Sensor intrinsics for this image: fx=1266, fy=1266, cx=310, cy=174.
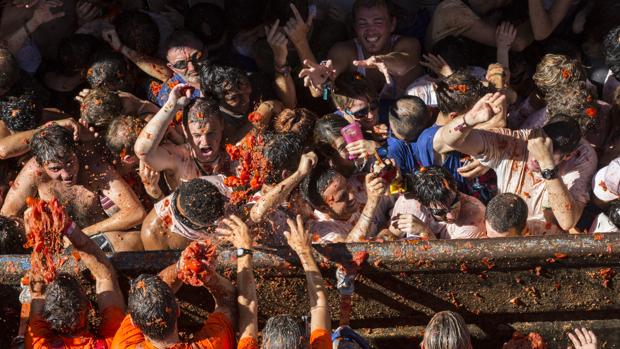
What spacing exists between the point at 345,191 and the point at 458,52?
1.70 metres

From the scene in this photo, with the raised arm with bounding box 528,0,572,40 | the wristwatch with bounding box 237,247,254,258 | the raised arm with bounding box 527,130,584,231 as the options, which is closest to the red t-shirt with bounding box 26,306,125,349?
the wristwatch with bounding box 237,247,254,258

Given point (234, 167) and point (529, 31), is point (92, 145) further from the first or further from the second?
point (529, 31)

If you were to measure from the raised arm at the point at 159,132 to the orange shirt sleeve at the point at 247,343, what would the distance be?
5.19 ft

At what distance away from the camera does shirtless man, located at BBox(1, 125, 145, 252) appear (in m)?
8.87

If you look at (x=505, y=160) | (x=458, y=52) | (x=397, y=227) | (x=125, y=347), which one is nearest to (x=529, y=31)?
(x=458, y=52)

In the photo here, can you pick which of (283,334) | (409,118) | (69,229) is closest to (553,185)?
(409,118)

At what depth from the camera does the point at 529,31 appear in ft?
32.3

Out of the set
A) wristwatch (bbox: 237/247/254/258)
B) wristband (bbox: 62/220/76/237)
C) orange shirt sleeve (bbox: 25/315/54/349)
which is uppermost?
wristwatch (bbox: 237/247/254/258)

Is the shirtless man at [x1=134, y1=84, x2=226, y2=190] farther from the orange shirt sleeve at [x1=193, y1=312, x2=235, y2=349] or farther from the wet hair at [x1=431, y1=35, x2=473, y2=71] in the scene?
the wet hair at [x1=431, y1=35, x2=473, y2=71]

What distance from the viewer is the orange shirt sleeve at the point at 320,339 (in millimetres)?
7668

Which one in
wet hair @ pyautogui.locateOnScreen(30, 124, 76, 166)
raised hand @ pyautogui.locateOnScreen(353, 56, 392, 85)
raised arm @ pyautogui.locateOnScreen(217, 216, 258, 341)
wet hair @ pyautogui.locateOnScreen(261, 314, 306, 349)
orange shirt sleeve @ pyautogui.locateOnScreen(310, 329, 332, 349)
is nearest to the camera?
wet hair @ pyautogui.locateOnScreen(261, 314, 306, 349)

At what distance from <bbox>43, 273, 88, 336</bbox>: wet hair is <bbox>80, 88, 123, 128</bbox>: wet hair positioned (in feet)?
5.21

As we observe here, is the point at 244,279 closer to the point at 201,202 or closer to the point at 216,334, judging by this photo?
the point at 216,334

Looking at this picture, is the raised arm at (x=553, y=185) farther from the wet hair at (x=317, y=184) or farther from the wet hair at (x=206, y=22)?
the wet hair at (x=206, y=22)
